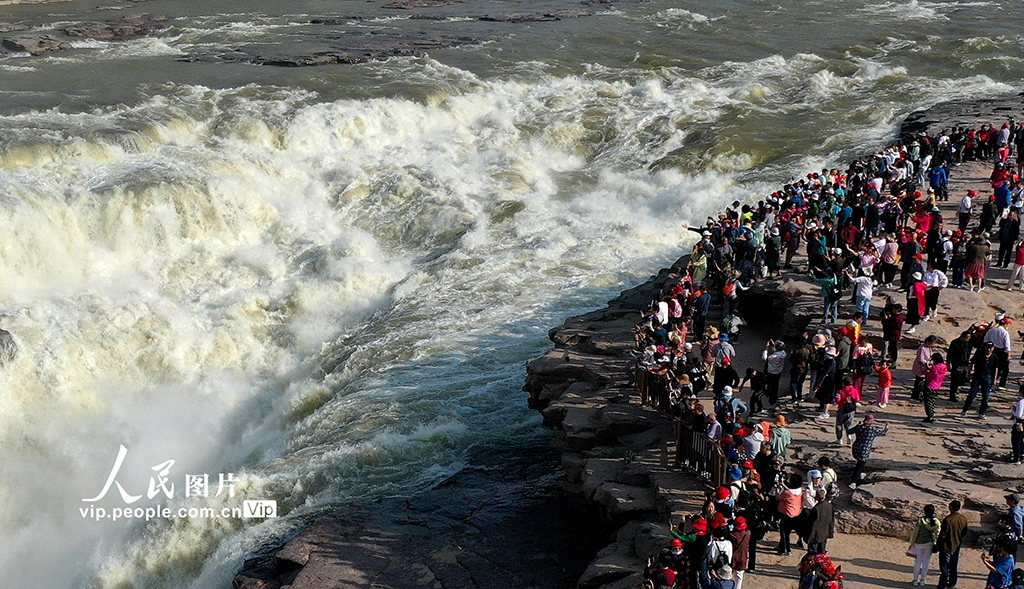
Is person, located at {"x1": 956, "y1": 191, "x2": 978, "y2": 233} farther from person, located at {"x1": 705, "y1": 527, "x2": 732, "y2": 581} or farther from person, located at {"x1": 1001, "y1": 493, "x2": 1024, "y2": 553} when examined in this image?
person, located at {"x1": 705, "y1": 527, "x2": 732, "y2": 581}

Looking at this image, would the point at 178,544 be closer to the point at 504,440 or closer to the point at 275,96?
the point at 504,440

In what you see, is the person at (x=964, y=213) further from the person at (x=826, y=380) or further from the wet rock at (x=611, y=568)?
the wet rock at (x=611, y=568)

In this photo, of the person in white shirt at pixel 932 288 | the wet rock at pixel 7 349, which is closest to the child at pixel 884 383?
the person in white shirt at pixel 932 288

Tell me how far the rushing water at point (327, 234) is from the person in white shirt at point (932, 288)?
7113 millimetres

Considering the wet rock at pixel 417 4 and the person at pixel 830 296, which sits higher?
the wet rock at pixel 417 4

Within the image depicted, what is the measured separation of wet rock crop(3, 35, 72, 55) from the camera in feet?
147

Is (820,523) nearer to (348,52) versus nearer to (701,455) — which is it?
(701,455)

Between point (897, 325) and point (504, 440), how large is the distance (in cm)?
685

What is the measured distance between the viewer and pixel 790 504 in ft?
39.0

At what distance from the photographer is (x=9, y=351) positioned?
2116cm

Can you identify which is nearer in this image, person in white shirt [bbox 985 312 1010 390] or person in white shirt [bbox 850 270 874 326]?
person in white shirt [bbox 985 312 1010 390]

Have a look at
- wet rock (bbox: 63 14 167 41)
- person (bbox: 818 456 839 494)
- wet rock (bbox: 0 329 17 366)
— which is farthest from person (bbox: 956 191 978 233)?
wet rock (bbox: 63 14 167 41)

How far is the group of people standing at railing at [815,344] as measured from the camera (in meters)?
11.8

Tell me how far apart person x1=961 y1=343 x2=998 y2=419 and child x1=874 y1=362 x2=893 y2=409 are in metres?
1.06
